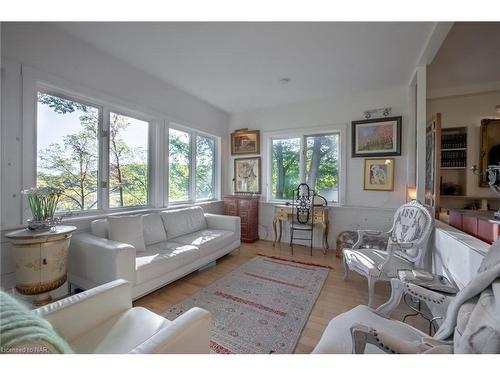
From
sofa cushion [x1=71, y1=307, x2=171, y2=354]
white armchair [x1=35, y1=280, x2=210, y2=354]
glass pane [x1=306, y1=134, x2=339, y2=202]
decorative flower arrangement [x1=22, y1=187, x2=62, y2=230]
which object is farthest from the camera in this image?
glass pane [x1=306, y1=134, x2=339, y2=202]

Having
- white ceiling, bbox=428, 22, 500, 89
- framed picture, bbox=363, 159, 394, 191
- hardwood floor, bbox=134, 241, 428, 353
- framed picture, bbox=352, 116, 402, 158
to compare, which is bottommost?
hardwood floor, bbox=134, 241, 428, 353

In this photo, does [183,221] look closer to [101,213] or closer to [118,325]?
[101,213]

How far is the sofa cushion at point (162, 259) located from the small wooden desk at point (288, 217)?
1.80 m

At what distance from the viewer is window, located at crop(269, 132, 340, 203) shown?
12.9 feet

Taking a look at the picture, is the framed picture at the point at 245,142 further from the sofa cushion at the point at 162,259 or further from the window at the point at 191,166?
the sofa cushion at the point at 162,259

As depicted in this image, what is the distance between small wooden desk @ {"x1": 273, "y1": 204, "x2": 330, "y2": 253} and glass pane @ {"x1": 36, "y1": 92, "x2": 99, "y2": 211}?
279 cm

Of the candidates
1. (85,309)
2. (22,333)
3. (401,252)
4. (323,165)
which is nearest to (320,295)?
(401,252)

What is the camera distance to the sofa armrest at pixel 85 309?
1.00 meters

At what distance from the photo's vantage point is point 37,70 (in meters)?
2.01

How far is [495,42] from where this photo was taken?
89.9 inches

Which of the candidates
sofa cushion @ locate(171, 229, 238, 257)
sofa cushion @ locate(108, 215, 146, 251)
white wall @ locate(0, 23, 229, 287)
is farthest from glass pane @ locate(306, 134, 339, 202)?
sofa cushion @ locate(108, 215, 146, 251)

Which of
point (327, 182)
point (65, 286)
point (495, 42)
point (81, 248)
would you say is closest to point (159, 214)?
point (81, 248)

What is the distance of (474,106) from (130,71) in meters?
5.12

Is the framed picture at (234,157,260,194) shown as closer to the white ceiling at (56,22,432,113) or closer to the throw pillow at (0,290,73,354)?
the white ceiling at (56,22,432,113)
